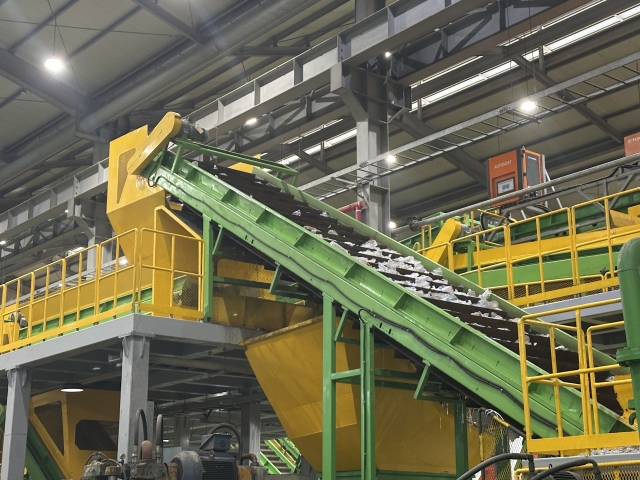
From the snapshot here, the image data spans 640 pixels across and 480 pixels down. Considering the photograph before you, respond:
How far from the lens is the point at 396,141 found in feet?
89.6

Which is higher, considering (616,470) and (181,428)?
(181,428)

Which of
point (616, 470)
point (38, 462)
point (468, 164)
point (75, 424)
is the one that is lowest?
point (616, 470)

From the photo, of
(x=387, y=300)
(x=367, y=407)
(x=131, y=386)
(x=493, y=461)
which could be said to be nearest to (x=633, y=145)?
(x=387, y=300)

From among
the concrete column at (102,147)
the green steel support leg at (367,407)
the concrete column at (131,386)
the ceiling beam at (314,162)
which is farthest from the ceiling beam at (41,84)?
the green steel support leg at (367,407)

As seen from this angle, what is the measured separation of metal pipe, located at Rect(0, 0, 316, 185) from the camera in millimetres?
20438

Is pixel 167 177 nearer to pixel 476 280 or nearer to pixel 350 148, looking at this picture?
pixel 476 280

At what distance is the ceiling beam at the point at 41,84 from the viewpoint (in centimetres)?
2411

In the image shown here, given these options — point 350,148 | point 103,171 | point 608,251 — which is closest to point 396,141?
point 350,148

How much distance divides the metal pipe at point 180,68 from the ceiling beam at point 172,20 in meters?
0.28

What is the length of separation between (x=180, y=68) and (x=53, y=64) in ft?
13.4

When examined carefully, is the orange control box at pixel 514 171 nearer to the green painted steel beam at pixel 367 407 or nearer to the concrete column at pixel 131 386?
the green painted steel beam at pixel 367 407

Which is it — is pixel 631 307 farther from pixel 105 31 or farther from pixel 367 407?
pixel 105 31

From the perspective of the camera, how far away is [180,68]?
22984 mm

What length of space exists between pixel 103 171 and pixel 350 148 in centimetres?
828
